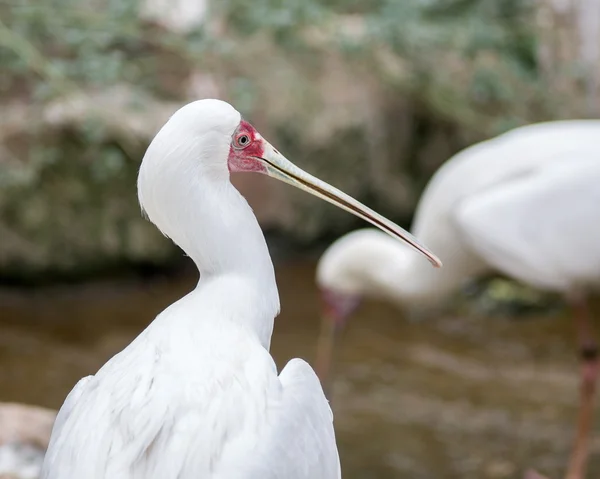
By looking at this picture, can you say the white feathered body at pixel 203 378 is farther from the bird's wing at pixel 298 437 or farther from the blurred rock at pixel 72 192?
the blurred rock at pixel 72 192

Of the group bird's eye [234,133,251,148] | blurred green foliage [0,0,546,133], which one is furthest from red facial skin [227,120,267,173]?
blurred green foliage [0,0,546,133]

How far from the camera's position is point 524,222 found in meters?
4.07

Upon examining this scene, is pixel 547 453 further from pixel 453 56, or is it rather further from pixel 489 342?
pixel 453 56

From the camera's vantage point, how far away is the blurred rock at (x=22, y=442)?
3125mm

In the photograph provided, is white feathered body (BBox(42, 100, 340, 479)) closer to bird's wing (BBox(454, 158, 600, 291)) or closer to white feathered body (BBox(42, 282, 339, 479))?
white feathered body (BBox(42, 282, 339, 479))

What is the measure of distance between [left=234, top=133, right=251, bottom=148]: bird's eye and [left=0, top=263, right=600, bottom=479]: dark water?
212 centimetres

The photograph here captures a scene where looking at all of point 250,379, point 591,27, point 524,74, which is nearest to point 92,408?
point 250,379

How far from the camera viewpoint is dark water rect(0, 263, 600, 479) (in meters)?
4.38

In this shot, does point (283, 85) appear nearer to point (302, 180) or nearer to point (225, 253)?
point (302, 180)

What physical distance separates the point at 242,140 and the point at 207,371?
54 cm

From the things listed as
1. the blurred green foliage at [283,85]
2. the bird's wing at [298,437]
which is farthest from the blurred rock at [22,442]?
the blurred green foliage at [283,85]

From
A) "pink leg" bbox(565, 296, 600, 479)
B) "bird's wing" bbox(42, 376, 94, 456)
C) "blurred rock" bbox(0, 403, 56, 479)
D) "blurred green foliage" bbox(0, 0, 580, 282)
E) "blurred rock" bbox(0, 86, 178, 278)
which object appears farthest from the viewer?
"blurred rock" bbox(0, 86, 178, 278)

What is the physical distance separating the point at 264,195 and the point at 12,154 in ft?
4.79

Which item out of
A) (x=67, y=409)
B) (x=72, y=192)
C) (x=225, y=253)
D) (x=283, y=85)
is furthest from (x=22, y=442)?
(x=283, y=85)
